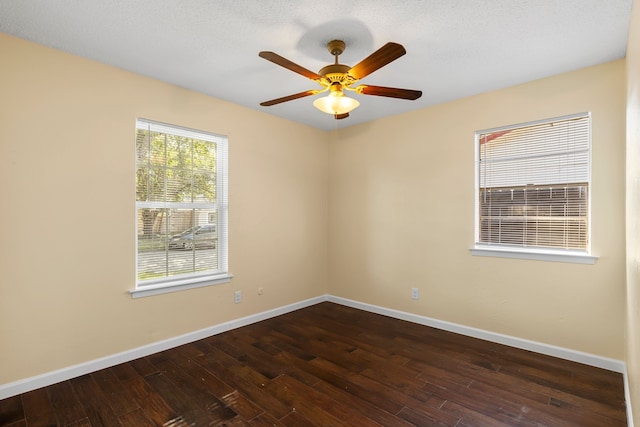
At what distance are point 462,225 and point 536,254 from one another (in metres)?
0.72

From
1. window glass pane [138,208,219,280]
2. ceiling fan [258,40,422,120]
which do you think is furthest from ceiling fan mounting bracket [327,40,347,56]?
window glass pane [138,208,219,280]

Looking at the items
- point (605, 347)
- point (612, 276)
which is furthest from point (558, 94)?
point (605, 347)

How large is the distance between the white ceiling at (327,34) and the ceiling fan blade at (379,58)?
35 centimetres

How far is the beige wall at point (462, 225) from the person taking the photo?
8.51 feet

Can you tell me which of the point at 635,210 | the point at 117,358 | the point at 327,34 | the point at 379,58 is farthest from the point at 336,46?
the point at 117,358

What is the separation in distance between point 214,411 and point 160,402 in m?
0.41

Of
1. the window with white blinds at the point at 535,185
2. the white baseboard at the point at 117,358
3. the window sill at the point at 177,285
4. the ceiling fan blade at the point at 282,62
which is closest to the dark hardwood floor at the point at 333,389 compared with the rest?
the white baseboard at the point at 117,358

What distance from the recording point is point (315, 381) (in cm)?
244

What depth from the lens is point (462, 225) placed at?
11.2ft

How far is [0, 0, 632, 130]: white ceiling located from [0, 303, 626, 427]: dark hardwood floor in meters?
2.55

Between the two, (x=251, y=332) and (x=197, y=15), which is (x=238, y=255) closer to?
(x=251, y=332)

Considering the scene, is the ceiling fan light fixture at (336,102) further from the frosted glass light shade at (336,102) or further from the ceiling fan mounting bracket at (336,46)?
the ceiling fan mounting bracket at (336,46)

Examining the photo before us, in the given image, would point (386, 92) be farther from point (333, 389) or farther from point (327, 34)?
point (333, 389)

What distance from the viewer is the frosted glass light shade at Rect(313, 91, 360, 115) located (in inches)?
87.0
